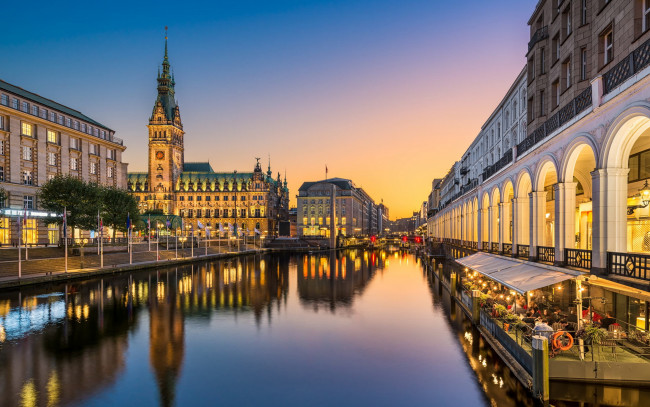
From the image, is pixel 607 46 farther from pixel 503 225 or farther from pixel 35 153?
pixel 35 153

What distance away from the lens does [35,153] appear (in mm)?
75062

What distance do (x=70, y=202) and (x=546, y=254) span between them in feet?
217

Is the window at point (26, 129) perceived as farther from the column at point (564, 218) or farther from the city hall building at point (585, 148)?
the column at point (564, 218)

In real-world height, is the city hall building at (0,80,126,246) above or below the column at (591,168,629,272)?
above

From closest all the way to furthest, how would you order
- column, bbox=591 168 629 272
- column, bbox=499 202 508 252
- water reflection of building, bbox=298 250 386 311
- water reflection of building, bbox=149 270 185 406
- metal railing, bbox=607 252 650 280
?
metal railing, bbox=607 252 650 280
column, bbox=591 168 629 272
water reflection of building, bbox=149 270 185 406
column, bbox=499 202 508 252
water reflection of building, bbox=298 250 386 311

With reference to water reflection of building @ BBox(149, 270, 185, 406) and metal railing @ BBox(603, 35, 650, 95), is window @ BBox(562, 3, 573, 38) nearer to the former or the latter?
metal railing @ BBox(603, 35, 650, 95)

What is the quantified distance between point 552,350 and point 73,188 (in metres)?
69.0

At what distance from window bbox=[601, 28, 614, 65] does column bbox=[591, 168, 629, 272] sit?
8802 mm

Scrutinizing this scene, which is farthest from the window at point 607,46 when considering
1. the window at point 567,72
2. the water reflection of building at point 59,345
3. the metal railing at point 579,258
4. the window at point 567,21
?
the water reflection of building at point 59,345

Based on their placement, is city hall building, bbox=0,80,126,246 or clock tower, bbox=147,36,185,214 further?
clock tower, bbox=147,36,185,214

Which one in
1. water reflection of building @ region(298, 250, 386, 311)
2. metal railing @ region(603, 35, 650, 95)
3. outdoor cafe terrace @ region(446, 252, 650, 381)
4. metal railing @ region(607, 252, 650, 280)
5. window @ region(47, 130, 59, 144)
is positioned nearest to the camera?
metal railing @ region(603, 35, 650, 95)

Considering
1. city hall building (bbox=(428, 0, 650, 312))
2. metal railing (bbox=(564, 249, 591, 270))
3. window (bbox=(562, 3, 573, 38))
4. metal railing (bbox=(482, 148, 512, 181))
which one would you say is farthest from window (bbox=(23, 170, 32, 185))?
metal railing (bbox=(564, 249, 591, 270))

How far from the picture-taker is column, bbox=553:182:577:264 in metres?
21.8

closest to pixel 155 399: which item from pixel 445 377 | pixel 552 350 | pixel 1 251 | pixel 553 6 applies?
pixel 445 377
